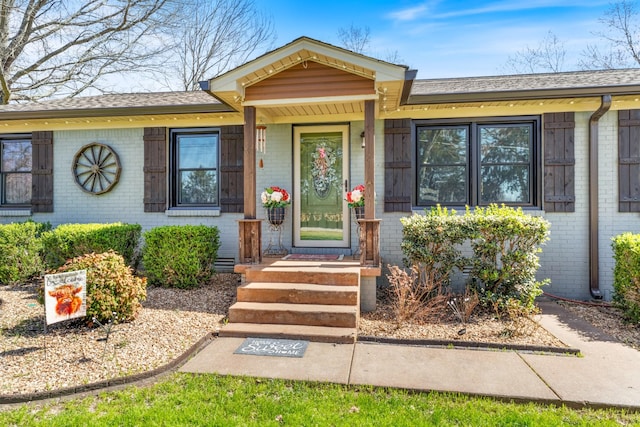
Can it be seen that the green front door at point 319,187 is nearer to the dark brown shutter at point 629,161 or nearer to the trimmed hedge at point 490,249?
the trimmed hedge at point 490,249

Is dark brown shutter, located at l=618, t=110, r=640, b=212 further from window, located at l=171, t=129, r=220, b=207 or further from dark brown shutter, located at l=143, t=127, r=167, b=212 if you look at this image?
dark brown shutter, located at l=143, t=127, r=167, b=212

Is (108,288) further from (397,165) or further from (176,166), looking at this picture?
(397,165)

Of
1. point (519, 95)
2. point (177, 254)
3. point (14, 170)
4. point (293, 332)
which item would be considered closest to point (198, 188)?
point (177, 254)

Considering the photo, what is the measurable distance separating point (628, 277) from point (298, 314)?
411 centimetres

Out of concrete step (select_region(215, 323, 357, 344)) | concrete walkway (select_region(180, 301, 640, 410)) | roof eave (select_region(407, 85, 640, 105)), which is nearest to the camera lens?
concrete walkway (select_region(180, 301, 640, 410))

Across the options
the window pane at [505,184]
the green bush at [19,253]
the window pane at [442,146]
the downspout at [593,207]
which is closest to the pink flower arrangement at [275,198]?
the window pane at [442,146]

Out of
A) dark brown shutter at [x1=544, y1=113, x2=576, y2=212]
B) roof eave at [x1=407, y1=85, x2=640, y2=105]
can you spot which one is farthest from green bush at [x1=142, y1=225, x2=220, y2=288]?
dark brown shutter at [x1=544, y1=113, x2=576, y2=212]

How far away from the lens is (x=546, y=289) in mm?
5801

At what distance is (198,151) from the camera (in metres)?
6.83

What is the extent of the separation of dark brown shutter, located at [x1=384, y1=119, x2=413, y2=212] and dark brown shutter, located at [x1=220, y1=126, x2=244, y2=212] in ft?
8.34

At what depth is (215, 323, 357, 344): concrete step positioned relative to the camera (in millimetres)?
3838

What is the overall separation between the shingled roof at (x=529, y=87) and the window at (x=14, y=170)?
7.44 m

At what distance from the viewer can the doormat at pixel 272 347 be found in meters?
3.54

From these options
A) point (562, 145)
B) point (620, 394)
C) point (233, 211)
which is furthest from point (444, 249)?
point (233, 211)
